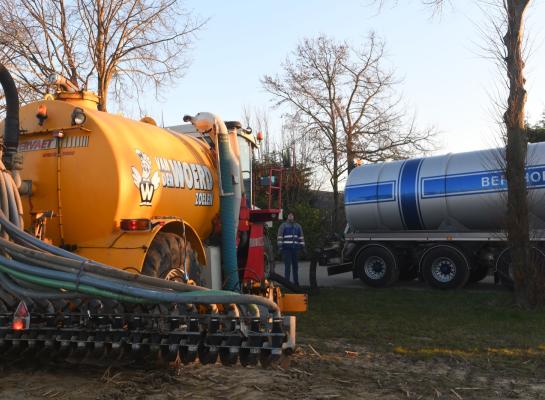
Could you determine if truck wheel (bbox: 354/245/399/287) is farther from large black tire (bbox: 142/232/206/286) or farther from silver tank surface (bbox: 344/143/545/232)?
large black tire (bbox: 142/232/206/286)

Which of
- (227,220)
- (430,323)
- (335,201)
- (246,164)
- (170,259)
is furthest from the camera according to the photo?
(335,201)

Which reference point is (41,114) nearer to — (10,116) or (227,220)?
(10,116)

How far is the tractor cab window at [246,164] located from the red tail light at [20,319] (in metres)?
4.44

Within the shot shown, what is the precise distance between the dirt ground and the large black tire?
901mm

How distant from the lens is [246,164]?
8.90 meters

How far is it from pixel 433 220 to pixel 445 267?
42.4 inches

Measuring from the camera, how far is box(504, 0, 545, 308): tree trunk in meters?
9.77

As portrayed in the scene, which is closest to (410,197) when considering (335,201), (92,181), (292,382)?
(292,382)

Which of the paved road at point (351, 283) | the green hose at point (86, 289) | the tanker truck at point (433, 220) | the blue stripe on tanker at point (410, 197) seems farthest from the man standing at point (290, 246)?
the green hose at point (86, 289)

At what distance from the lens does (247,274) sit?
7961 mm

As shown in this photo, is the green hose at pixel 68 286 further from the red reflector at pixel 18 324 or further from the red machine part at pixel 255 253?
the red machine part at pixel 255 253

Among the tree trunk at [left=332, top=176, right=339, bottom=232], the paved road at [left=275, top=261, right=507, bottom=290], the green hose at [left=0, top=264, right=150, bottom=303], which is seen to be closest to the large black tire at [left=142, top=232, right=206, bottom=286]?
the green hose at [left=0, top=264, right=150, bottom=303]

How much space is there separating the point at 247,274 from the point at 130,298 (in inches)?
144

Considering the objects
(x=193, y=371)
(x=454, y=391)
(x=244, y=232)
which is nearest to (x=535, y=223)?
(x=244, y=232)
